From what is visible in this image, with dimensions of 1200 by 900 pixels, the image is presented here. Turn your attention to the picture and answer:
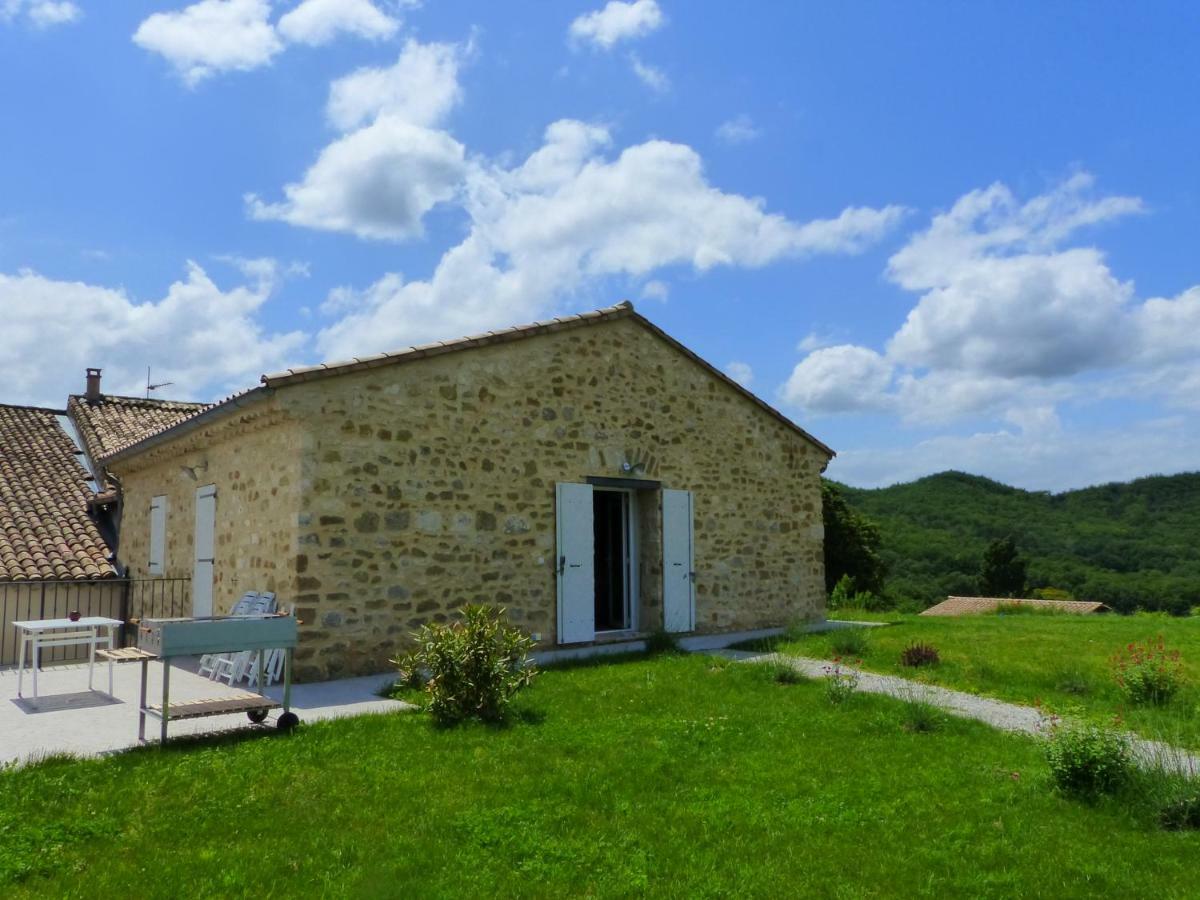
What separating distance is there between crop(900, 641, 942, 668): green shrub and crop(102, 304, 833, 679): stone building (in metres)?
3.13

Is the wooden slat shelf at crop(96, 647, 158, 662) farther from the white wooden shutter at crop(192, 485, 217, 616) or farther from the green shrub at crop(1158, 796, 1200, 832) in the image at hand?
the green shrub at crop(1158, 796, 1200, 832)

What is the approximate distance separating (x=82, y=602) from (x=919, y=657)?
11.1 m

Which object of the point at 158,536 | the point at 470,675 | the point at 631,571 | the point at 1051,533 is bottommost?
the point at 470,675

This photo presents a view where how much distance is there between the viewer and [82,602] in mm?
11914

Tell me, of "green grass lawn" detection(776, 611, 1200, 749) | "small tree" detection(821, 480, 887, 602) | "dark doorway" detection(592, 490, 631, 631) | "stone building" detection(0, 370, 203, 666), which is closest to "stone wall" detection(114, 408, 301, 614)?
"stone building" detection(0, 370, 203, 666)

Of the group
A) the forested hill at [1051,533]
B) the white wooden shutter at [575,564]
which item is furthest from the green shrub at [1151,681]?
the forested hill at [1051,533]

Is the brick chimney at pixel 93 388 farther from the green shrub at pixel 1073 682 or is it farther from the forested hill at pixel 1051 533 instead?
the forested hill at pixel 1051 533

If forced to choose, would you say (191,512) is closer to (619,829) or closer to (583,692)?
(583,692)

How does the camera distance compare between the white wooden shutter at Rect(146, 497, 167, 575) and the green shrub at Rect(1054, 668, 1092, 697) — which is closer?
the green shrub at Rect(1054, 668, 1092, 697)

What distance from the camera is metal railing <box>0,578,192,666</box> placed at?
36.2ft

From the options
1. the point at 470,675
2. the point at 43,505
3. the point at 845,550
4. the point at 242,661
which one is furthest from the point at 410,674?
the point at 845,550

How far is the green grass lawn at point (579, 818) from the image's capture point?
12.4ft

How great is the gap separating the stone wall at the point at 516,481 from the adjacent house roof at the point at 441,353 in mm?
112

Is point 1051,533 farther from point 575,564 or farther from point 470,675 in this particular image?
point 470,675
